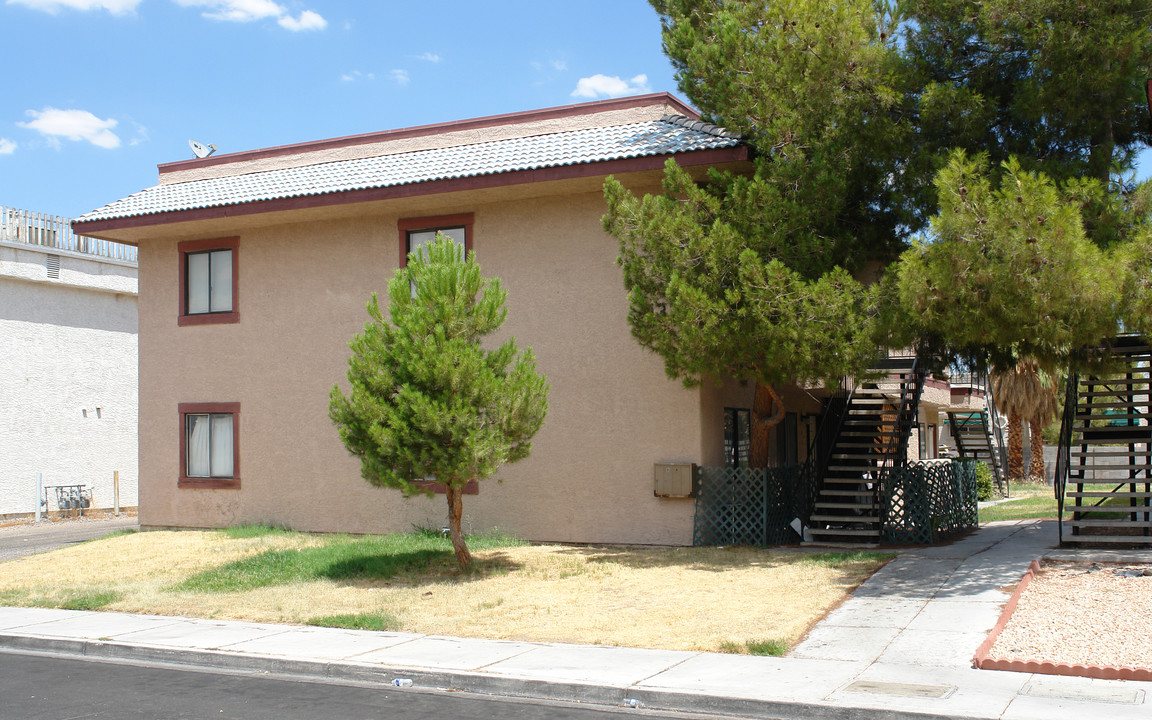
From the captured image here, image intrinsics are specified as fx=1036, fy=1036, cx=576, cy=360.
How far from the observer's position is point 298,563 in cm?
1480

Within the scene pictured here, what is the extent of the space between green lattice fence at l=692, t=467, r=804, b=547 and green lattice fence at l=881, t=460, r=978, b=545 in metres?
1.87

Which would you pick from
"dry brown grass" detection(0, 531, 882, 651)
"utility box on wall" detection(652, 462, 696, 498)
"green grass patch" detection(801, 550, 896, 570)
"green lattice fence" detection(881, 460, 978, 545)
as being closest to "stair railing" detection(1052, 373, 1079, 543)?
"green lattice fence" detection(881, 460, 978, 545)

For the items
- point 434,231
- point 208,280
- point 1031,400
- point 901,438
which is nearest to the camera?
point 901,438

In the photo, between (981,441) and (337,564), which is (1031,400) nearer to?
(981,441)

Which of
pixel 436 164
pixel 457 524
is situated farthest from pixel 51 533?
pixel 457 524

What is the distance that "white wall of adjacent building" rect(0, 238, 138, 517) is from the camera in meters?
25.6

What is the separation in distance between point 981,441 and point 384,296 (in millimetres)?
24712

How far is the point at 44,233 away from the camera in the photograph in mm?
26469

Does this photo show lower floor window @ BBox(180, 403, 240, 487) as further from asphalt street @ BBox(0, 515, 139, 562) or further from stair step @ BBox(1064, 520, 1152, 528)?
stair step @ BBox(1064, 520, 1152, 528)

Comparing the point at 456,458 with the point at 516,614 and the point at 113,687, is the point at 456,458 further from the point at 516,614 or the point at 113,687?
the point at 113,687

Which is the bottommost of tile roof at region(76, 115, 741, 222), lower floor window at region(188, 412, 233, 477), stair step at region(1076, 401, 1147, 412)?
lower floor window at region(188, 412, 233, 477)

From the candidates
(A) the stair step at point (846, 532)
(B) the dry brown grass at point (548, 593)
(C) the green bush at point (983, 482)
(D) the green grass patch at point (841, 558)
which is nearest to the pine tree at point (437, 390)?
(B) the dry brown grass at point (548, 593)

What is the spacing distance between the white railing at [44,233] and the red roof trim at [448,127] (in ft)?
17.7

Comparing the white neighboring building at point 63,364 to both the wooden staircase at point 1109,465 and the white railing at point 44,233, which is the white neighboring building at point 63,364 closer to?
the white railing at point 44,233
